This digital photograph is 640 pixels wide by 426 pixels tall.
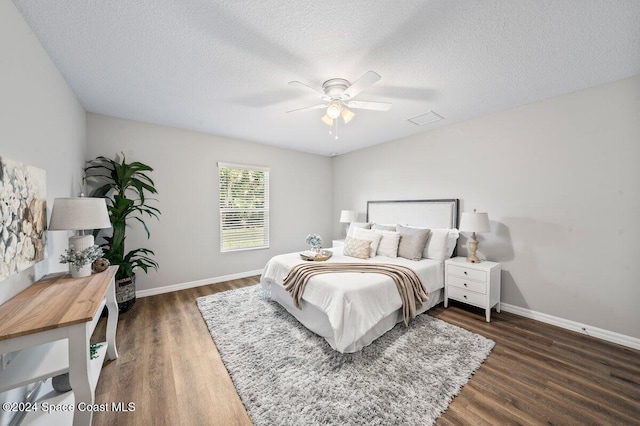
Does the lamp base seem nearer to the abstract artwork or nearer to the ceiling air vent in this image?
the abstract artwork

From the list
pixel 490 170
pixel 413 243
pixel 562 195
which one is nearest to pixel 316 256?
pixel 413 243

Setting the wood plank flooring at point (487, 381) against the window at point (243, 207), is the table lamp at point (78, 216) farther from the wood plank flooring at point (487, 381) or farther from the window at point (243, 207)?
the window at point (243, 207)

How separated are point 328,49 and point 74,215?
2.34m

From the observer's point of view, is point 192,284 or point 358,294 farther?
point 192,284

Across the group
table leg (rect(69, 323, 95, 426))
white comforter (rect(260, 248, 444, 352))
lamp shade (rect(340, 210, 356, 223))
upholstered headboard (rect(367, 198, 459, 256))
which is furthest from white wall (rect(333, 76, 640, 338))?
table leg (rect(69, 323, 95, 426))

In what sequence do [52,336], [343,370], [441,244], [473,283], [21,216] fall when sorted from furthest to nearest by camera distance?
[441,244] < [473,283] < [343,370] < [21,216] < [52,336]

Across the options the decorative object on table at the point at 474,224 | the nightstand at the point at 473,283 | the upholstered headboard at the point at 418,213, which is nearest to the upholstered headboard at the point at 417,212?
the upholstered headboard at the point at 418,213

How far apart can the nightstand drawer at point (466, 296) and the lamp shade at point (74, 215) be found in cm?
379

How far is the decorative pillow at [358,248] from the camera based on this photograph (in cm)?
332

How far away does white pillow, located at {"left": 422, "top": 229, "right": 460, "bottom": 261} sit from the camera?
3.21m

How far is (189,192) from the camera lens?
381 cm

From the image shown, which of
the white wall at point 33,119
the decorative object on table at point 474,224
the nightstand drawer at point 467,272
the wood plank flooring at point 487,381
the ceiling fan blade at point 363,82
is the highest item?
the ceiling fan blade at point 363,82

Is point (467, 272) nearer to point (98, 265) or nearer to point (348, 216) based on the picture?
point (348, 216)

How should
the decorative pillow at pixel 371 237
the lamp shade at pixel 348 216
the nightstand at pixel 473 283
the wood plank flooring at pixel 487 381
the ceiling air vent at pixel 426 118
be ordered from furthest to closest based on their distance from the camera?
the lamp shade at pixel 348 216
the decorative pillow at pixel 371 237
the ceiling air vent at pixel 426 118
the nightstand at pixel 473 283
the wood plank flooring at pixel 487 381
